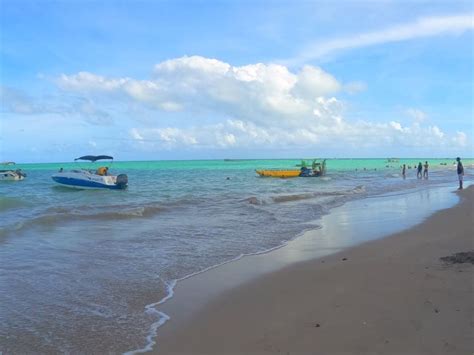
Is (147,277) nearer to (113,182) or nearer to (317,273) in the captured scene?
(317,273)

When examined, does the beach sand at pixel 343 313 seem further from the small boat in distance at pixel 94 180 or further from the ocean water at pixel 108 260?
the small boat in distance at pixel 94 180

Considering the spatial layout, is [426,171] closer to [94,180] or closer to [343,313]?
[94,180]

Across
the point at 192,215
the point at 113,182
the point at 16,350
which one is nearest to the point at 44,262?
the point at 16,350

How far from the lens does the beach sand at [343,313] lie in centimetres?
453

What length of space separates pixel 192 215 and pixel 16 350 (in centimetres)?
1341

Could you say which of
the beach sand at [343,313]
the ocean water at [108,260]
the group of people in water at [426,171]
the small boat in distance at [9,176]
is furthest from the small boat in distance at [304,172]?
the beach sand at [343,313]

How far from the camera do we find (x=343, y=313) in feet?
17.8

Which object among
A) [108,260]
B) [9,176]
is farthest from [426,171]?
[9,176]

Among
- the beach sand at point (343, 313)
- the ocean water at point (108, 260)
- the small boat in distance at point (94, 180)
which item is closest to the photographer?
the beach sand at point (343, 313)

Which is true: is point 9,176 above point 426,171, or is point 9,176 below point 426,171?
below

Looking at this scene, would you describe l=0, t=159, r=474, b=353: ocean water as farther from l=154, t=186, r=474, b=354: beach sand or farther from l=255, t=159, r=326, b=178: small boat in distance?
l=255, t=159, r=326, b=178: small boat in distance

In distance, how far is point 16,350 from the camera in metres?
4.98

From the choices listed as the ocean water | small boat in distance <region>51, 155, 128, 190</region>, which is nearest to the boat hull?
small boat in distance <region>51, 155, 128, 190</region>

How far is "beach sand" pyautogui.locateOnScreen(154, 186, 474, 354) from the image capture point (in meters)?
4.53
